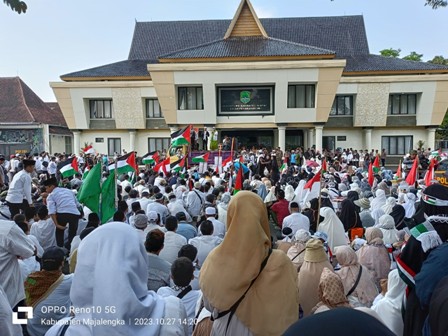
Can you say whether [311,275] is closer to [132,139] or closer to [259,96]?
[259,96]

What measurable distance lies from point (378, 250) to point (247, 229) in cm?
327

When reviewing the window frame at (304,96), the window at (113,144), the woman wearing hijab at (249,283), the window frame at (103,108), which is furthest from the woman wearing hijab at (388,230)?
the window frame at (103,108)

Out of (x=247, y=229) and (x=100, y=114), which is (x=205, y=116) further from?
(x=247, y=229)

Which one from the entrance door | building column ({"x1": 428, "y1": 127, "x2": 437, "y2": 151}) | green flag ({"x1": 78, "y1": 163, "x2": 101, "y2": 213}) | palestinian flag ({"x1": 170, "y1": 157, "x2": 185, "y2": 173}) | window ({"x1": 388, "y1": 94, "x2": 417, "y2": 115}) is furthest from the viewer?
the entrance door

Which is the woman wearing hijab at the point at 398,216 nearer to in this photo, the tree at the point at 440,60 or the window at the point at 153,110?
the window at the point at 153,110

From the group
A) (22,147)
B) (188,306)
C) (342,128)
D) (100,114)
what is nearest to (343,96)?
(342,128)

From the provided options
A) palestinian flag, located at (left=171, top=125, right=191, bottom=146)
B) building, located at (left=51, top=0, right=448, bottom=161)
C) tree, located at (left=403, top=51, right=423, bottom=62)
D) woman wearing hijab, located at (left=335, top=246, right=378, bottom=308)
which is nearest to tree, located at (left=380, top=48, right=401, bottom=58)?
tree, located at (left=403, top=51, right=423, bottom=62)

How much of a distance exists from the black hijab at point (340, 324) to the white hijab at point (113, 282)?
1.30m

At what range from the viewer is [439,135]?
4662 cm

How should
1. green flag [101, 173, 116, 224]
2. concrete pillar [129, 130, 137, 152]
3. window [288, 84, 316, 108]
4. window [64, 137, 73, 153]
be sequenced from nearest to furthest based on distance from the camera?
1. green flag [101, 173, 116, 224]
2. window [288, 84, 316, 108]
3. concrete pillar [129, 130, 137, 152]
4. window [64, 137, 73, 153]

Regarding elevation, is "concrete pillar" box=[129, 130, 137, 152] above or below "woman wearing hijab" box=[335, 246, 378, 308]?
above

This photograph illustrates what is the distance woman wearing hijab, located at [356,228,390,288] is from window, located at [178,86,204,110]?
29.0 metres

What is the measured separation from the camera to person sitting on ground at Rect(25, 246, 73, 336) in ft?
13.6

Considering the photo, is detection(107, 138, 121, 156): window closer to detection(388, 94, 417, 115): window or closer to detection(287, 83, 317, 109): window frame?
detection(287, 83, 317, 109): window frame
